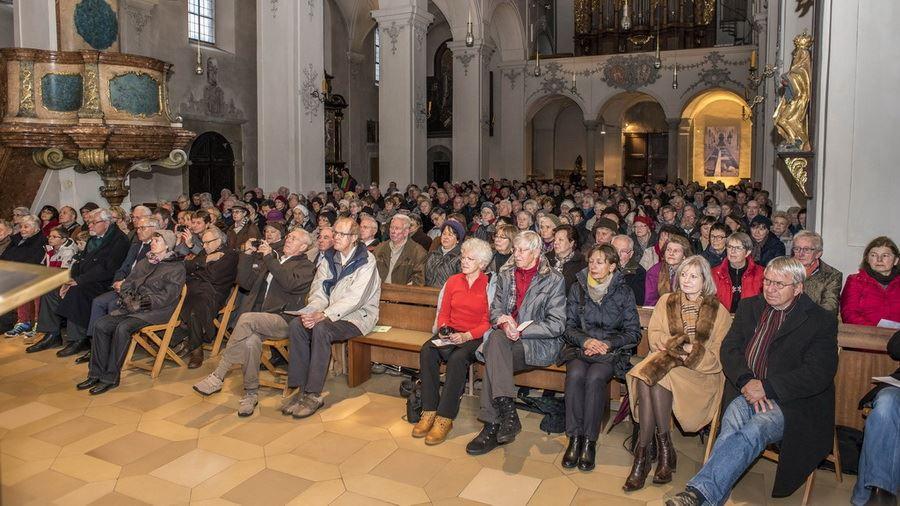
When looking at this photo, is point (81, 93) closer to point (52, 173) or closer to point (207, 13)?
point (52, 173)

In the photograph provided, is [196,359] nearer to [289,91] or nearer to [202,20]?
[289,91]

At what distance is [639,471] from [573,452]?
1.44 ft

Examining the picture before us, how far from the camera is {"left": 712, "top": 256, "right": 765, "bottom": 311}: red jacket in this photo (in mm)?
5324

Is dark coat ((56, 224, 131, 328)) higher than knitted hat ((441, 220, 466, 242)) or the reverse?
the reverse

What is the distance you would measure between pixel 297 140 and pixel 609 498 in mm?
9819

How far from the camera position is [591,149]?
81.1 ft

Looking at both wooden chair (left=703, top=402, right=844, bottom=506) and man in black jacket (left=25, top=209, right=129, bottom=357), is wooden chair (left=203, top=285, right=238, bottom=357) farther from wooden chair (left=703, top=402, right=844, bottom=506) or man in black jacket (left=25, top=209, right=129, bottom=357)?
wooden chair (left=703, top=402, right=844, bottom=506)

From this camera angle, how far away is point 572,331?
15.4ft

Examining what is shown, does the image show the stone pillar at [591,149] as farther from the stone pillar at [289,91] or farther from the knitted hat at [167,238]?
the knitted hat at [167,238]

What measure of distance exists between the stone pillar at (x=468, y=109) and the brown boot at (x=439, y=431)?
15.9 m

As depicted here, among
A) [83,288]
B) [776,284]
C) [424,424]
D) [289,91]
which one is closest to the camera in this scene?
[776,284]

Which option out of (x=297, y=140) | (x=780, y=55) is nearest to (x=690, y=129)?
(x=780, y=55)

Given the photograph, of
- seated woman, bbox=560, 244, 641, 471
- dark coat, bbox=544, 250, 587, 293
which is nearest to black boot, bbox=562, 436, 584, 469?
seated woman, bbox=560, 244, 641, 471

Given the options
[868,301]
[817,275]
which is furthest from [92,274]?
[868,301]
